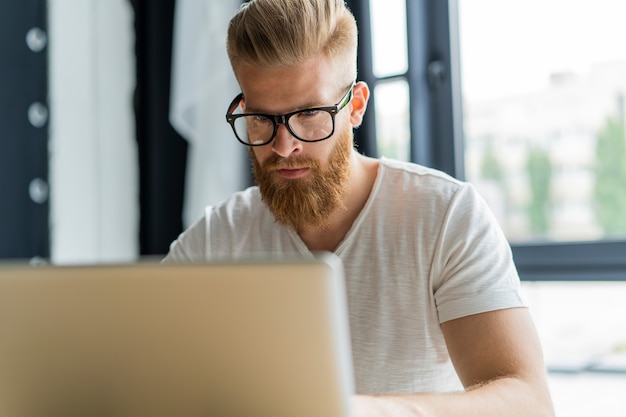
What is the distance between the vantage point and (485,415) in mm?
1045

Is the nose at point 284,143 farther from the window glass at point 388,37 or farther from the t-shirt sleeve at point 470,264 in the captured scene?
the window glass at point 388,37

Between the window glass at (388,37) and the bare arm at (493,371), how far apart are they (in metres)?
1.14

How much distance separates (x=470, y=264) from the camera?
129cm

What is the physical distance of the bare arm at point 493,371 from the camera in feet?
3.30

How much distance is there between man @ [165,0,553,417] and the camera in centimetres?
132

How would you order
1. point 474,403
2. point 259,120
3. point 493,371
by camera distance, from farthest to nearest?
1. point 259,120
2. point 493,371
3. point 474,403

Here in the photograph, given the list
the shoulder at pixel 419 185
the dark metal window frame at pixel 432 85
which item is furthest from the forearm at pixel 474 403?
the dark metal window frame at pixel 432 85

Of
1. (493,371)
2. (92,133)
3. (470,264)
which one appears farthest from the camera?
(92,133)

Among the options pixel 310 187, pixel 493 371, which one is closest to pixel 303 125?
pixel 310 187

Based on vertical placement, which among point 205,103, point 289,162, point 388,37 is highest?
point 388,37

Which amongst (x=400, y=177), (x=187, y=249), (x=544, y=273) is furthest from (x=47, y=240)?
(x=544, y=273)

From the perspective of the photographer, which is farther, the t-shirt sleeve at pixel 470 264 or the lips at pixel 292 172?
the lips at pixel 292 172

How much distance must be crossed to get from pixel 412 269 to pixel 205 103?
3.74ft

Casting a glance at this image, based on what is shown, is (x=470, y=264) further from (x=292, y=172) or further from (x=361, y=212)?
(x=292, y=172)
